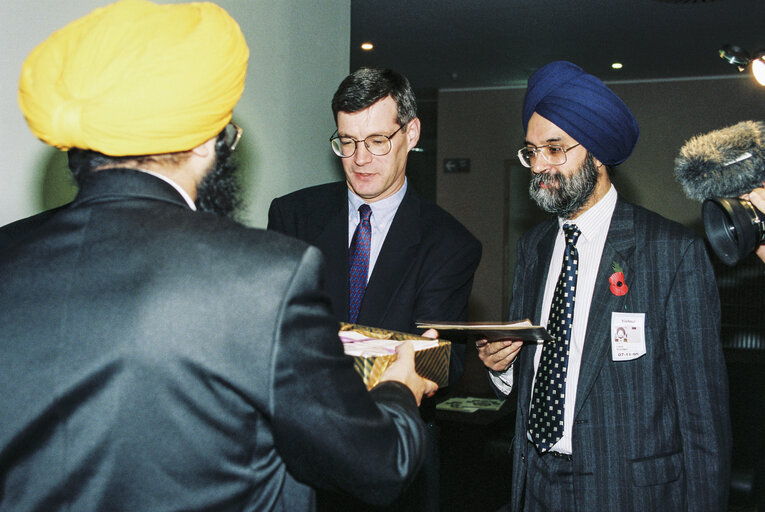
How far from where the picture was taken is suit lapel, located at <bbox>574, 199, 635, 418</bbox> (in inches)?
73.1

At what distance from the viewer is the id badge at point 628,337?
1838 mm

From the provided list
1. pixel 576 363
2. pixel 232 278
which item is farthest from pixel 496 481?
pixel 232 278

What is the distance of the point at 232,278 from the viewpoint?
2.95 ft

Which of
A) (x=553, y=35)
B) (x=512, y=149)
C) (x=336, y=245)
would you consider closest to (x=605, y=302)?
(x=336, y=245)

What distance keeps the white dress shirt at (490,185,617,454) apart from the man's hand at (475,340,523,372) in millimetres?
119

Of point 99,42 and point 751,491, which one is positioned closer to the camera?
point 99,42

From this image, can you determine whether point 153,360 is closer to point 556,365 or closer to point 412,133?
point 556,365

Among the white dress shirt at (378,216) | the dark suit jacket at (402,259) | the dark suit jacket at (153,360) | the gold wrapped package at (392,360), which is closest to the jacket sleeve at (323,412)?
the dark suit jacket at (153,360)

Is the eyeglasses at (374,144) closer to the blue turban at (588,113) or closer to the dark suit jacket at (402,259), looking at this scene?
the dark suit jacket at (402,259)

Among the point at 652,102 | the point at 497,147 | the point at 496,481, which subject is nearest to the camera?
the point at 496,481

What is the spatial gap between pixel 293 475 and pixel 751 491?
3.04 m

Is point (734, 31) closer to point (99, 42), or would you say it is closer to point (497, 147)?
point (497, 147)

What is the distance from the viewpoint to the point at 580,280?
6.69 feet

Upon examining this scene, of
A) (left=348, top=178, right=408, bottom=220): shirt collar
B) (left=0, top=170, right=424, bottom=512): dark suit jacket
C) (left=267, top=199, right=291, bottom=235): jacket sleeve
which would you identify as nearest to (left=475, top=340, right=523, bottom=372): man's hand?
(left=348, top=178, right=408, bottom=220): shirt collar
